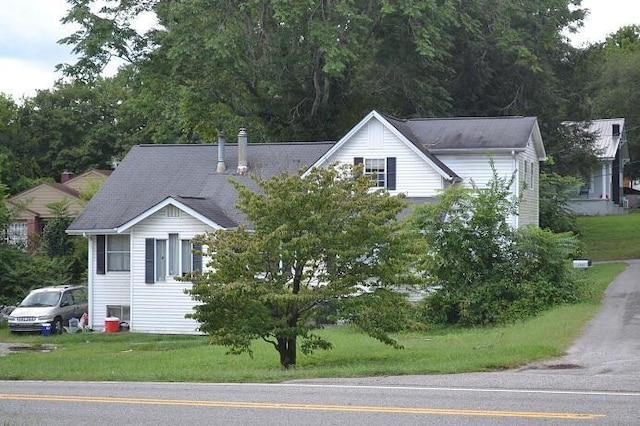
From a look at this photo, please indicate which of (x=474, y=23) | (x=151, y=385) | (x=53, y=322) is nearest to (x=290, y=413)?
(x=151, y=385)

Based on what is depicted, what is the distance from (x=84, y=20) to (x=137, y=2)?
9.00 ft

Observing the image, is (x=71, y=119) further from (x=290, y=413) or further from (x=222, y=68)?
(x=290, y=413)

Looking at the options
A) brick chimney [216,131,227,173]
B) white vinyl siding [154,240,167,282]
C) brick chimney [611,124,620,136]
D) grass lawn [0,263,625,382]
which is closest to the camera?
grass lawn [0,263,625,382]

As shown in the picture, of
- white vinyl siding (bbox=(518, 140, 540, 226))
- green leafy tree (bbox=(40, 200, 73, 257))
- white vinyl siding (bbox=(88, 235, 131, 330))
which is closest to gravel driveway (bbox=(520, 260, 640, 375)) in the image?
white vinyl siding (bbox=(518, 140, 540, 226))

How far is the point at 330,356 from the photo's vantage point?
22609mm

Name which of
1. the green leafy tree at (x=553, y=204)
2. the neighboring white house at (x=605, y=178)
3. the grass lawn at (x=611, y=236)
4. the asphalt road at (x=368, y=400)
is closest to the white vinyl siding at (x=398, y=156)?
the green leafy tree at (x=553, y=204)

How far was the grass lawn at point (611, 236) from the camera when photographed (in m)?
46.1

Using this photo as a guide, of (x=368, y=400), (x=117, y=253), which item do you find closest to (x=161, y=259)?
(x=117, y=253)

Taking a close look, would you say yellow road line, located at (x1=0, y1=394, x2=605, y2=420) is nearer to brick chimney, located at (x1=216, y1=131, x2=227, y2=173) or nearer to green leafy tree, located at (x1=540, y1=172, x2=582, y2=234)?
brick chimney, located at (x1=216, y1=131, x2=227, y2=173)

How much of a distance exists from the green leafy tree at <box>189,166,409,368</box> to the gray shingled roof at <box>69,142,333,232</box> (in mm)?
15622

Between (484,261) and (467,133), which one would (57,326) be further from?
(467,133)

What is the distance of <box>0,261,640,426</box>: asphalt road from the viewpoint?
11.9 meters

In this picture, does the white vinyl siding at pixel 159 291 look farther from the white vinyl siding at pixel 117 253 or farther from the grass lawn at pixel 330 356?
the grass lawn at pixel 330 356

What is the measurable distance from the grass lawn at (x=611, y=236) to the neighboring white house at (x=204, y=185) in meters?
7.42
